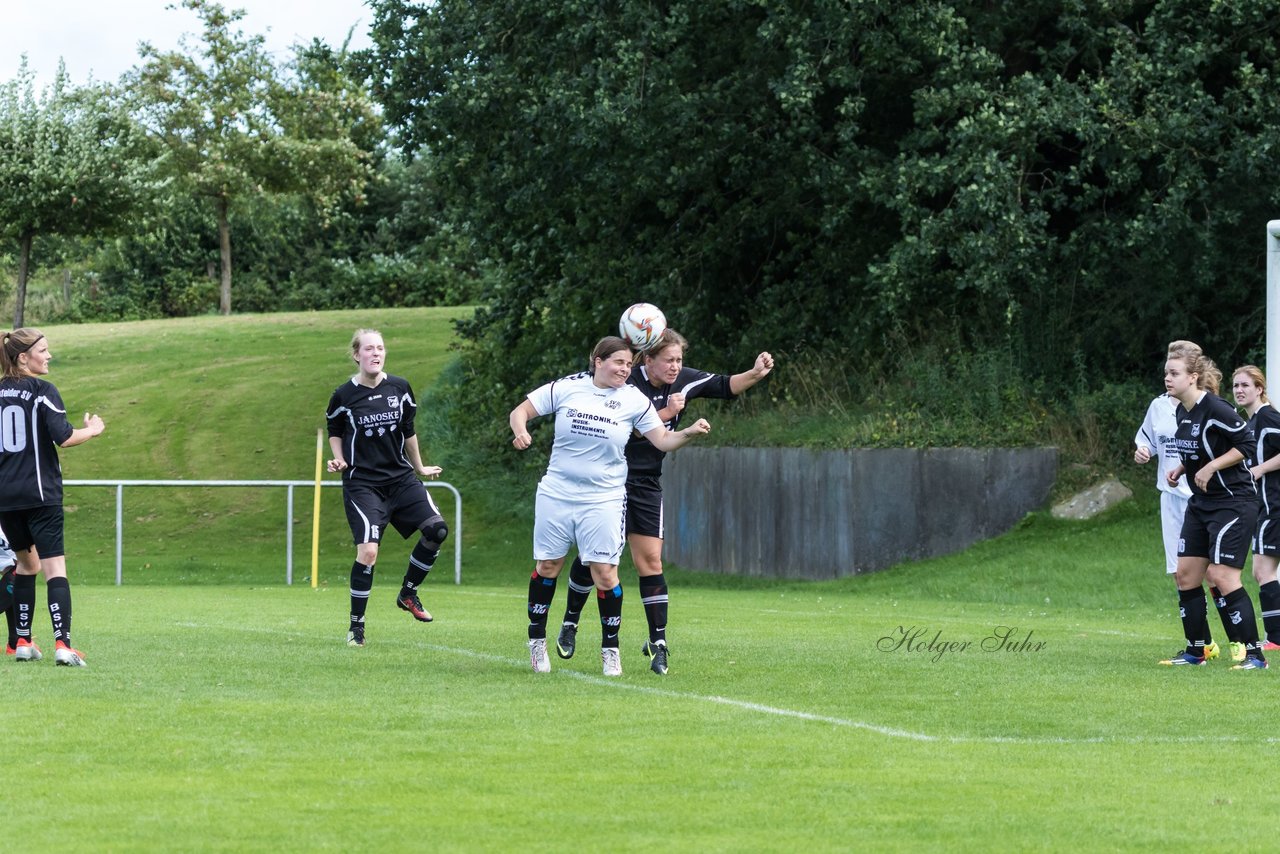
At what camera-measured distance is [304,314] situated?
50.8 m

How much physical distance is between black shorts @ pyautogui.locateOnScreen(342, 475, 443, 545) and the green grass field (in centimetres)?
81

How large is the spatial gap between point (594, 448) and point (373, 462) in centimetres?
304

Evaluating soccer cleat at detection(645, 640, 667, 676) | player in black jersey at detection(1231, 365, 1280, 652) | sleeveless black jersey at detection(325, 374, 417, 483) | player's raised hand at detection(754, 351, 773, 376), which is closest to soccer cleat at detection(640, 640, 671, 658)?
soccer cleat at detection(645, 640, 667, 676)

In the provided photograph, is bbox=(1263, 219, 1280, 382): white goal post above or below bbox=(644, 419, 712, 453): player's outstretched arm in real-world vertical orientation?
above

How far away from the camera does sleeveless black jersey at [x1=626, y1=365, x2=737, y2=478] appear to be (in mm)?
10320

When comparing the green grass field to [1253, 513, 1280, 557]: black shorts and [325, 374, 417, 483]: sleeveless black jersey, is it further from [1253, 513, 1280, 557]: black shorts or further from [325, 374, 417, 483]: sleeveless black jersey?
[325, 374, 417, 483]: sleeveless black jersey

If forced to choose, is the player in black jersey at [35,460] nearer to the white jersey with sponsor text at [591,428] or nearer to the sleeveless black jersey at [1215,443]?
the white jersey with sponsor text at [591,428]

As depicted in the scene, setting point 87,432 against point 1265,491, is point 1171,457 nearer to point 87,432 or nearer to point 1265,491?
point 1265,491

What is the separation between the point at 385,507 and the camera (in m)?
12.4

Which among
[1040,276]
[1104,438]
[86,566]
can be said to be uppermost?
[1040,276]

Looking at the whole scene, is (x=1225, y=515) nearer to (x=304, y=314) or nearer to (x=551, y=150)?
(x=551, y=150)

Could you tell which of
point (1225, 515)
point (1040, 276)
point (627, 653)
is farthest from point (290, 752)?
point (1040, 276)

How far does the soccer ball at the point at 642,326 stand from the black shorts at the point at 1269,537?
13.9 ft

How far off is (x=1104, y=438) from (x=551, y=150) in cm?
756
